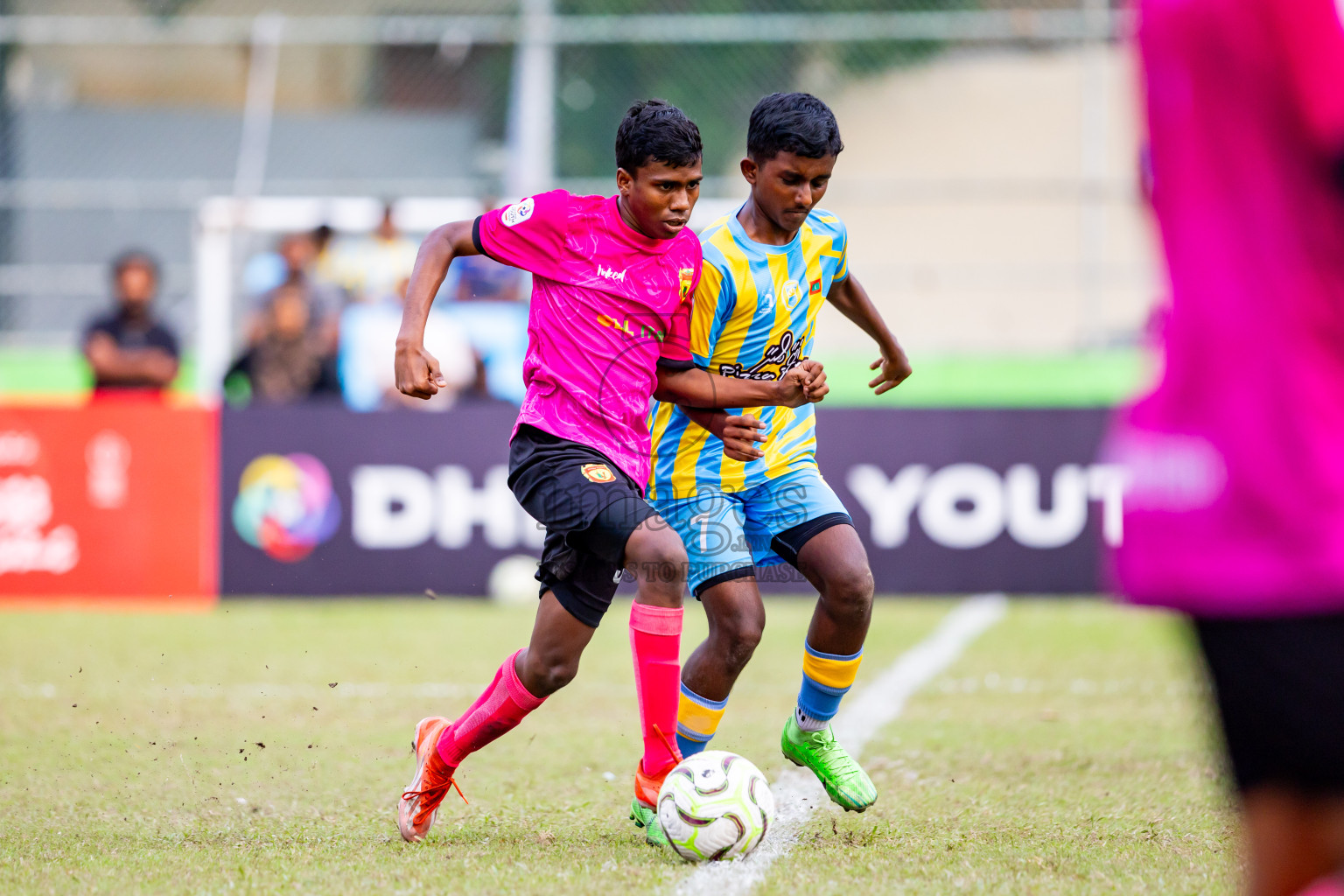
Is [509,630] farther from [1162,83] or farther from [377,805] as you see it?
[1162,83]

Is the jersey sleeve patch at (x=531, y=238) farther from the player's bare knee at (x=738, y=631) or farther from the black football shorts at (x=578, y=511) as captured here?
the player's bare knee at (x=738, y=631)

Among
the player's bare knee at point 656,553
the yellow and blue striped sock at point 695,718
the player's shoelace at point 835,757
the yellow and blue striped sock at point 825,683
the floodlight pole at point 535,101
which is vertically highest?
the floodlight pole at point 535,101

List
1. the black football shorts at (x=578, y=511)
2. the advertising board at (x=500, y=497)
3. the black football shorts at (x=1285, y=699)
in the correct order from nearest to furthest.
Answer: the black football shorts at (x=1285, y=699) < the black football shorts at (x=578, y=511) < the advertising board at (x=500, y=497)

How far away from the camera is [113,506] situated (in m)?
9.31

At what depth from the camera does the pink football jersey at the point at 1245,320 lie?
5.62 ft

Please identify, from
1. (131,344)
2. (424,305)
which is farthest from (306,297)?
(424,305)

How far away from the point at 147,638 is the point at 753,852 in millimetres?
5181

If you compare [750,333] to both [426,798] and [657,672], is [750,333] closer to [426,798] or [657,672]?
[657,672]

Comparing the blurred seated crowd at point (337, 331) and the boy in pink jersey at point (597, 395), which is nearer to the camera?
the boy in pink jersey at point (597, 395)

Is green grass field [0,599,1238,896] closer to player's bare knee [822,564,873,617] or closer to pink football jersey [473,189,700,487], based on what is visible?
player's bare knee [822,564,873,617]

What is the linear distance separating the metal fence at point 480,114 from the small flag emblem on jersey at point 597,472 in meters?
8.43

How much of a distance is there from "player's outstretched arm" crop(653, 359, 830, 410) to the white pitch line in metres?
1.13

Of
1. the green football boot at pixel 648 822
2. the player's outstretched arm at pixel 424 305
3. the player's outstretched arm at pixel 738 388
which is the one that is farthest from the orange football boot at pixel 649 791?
the player's outstretched arm at pixel 424 305

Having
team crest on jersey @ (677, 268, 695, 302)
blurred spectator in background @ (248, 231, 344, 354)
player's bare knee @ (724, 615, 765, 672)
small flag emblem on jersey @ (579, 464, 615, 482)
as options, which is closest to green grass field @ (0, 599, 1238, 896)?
player's bare knee @ (724, 615, 765, 672)
